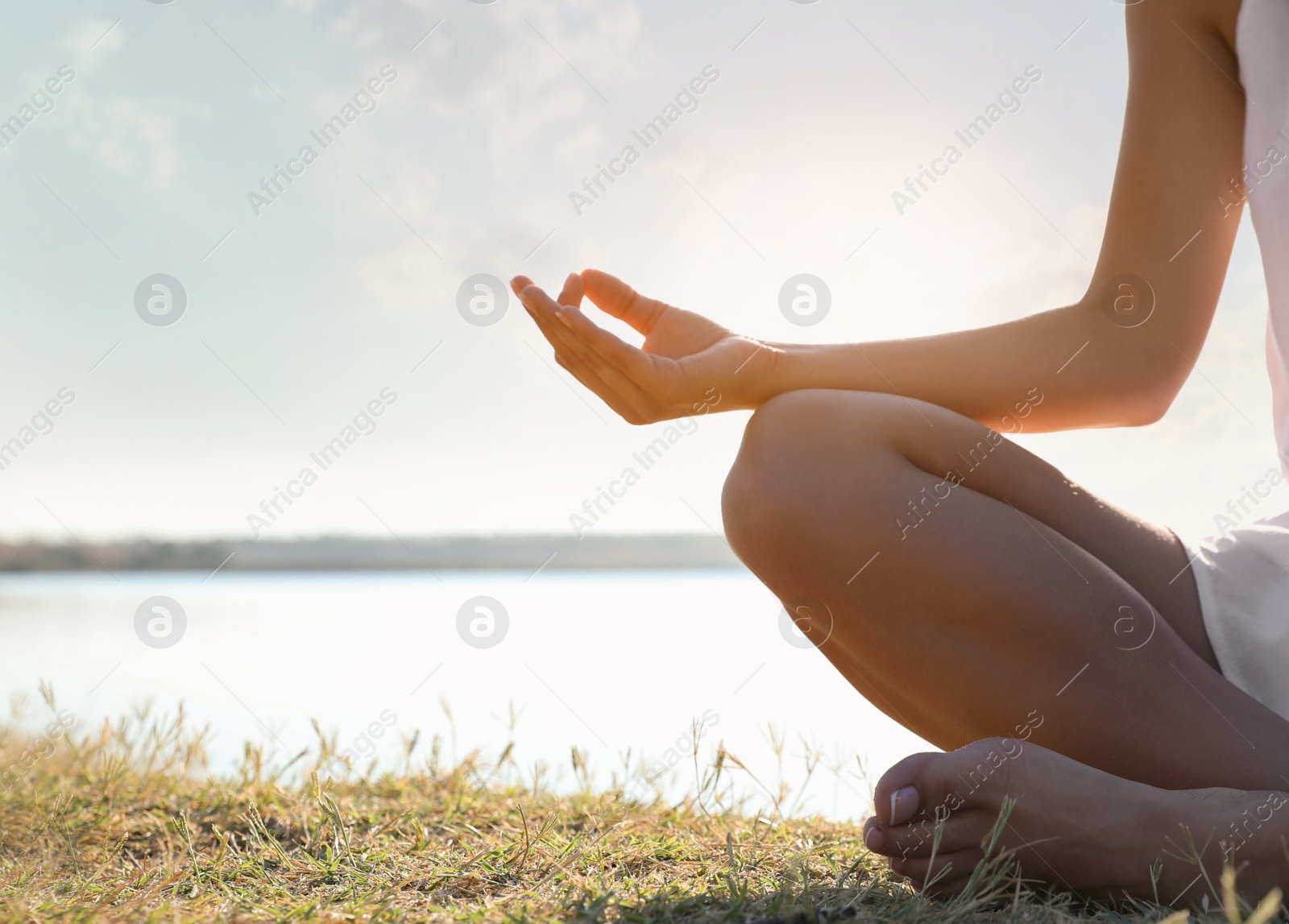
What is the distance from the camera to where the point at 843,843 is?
54.3 inches

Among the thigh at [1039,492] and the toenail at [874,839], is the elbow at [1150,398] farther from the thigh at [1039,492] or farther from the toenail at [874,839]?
the toenail at [874,839]

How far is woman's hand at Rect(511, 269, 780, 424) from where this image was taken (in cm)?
121

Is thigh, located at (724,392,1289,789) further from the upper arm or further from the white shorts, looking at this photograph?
the upper arm

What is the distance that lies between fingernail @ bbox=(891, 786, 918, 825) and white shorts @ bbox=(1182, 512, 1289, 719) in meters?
0.52

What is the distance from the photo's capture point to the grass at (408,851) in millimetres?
919

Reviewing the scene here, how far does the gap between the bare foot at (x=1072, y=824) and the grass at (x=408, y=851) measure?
0.04 metres

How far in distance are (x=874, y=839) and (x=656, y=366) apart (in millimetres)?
690

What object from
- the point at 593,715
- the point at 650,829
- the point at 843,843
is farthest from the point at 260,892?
the point at 593,715

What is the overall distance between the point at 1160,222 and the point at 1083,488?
Result: 1.72 ft

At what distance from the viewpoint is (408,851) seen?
1237 millimetres

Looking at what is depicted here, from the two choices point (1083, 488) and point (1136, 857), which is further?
point (1083, 488)

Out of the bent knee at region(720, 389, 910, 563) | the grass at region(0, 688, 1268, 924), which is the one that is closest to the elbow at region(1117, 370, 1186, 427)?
the bent knee at region(720, 389, 910, 563)

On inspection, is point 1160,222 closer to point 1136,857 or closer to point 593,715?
point 1136,857

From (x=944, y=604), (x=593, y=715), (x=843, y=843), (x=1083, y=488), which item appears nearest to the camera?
(x=944, y=604)
